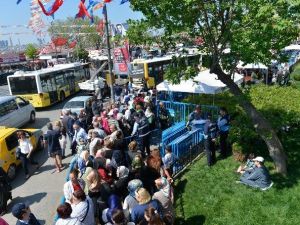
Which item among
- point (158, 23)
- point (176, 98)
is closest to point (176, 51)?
point (158, 23)

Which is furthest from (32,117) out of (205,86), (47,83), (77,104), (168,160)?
(168,160)

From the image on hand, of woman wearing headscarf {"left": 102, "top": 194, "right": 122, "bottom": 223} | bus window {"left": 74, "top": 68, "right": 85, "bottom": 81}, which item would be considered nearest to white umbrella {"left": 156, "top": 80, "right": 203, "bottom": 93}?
woman wearing headscarf {"left": 102, "top": 194, "right": 122, "bottom": 223}

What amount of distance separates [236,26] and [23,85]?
1772 cm

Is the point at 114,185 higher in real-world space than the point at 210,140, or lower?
higher

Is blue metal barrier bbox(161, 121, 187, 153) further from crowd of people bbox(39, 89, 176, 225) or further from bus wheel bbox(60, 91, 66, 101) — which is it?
bus wheel bbox(60, 91, 66, 101)

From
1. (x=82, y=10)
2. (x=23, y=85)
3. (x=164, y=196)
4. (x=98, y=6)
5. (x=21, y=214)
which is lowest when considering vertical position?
(x=23, y=85)

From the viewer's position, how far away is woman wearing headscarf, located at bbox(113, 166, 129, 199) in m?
8.33

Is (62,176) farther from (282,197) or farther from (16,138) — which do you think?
(282,197)

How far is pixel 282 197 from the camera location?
31.1ft

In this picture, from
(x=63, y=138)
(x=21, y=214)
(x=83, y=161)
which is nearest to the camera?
(x=21, y=214)

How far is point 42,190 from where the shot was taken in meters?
11.9

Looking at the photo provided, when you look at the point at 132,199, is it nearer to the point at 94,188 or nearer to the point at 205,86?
the point at 94,188

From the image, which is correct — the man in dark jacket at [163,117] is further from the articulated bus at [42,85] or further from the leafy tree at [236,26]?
the articulated bus at [42,85]

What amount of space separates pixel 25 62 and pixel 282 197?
6360cm
